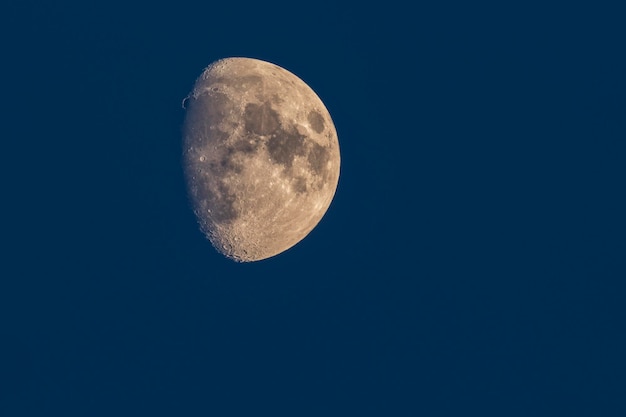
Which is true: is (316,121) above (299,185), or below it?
above

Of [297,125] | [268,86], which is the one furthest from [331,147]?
[268,86]

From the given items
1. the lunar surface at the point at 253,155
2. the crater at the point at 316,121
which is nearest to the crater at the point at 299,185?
the lunar surface at the point at 253,155

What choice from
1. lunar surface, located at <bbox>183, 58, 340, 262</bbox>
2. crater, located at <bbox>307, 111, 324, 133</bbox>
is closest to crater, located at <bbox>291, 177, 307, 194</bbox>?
lunar surface, located at <bbox>183, 58, 340, 262</bbox>

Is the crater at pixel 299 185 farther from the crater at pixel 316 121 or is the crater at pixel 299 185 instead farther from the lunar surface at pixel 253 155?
the crater at pixel 316 121

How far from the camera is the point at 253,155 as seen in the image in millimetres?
18797

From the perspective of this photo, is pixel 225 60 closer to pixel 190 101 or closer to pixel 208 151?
pixel 190 101

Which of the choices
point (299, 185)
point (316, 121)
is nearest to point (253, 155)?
point (299, 185)

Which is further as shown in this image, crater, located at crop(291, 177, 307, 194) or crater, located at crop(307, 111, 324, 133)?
crater, located at crop(307, 111, 324, 133)

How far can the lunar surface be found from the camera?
18797mm

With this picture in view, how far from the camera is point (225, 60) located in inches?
830

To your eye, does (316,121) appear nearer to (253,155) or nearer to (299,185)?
(299,185)

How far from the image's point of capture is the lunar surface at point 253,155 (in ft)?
61.7

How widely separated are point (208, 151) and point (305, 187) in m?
3.98

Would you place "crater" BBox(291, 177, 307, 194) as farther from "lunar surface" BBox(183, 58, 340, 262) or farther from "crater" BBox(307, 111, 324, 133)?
"crater" BBox(307, 111, 324, 133)
